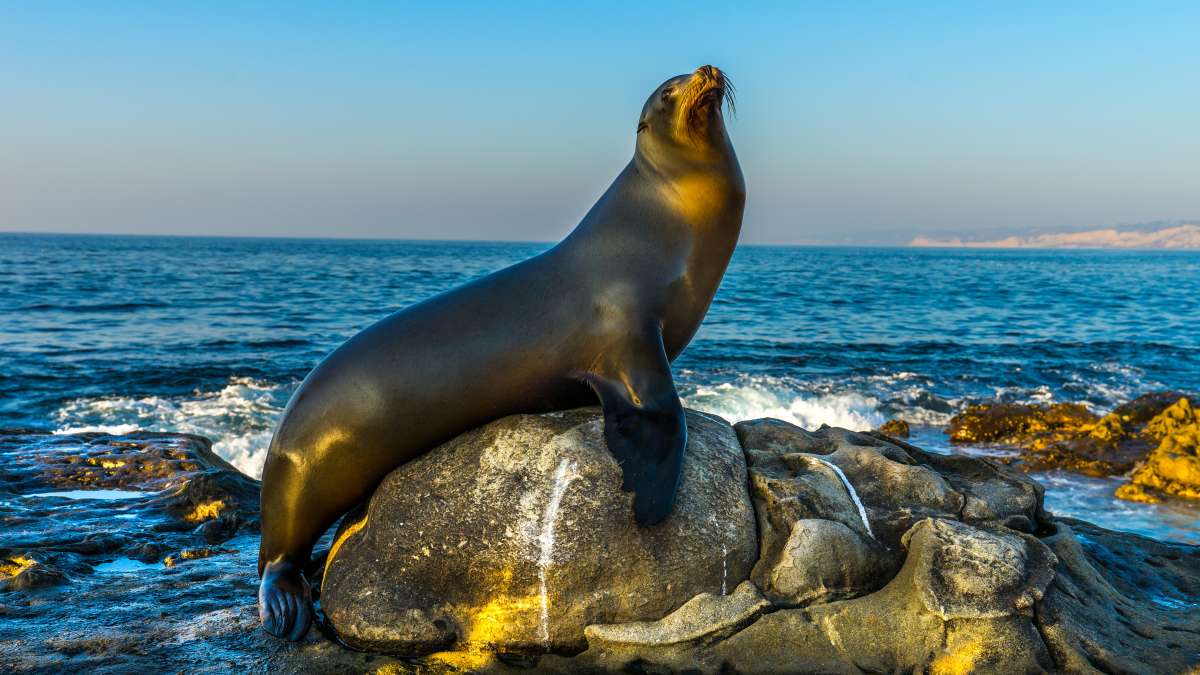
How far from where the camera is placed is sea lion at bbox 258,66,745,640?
449 cm

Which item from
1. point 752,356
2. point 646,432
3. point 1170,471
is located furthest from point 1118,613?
point 752,356

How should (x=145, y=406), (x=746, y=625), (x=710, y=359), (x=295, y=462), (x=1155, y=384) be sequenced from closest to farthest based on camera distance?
(x=746, y=625) → (x=295, y=462) → (x=145, y=406) → (x=1155, y=384) → (x=710, y=359)

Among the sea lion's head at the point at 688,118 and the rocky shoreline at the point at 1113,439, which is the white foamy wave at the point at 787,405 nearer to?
the rocky shoreline at the point at 1113,439

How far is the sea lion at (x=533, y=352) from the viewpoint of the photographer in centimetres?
449

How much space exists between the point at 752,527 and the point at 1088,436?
809 cm

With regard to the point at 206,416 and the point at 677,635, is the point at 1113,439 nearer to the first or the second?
the point at 677,635

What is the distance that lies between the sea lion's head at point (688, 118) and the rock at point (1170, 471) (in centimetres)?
621

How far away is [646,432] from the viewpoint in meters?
4.30

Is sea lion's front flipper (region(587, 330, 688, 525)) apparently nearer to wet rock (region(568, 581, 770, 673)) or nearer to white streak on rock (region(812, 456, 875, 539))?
wet rock (region(568, 581, 770, 673))

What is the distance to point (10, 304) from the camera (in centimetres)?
2789

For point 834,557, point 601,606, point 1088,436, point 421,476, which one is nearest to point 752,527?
point 834,557

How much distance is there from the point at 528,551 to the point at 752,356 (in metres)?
15.9

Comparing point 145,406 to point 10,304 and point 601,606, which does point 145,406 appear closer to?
point 601,606

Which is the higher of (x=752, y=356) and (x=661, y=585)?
(x=661, y=585)
